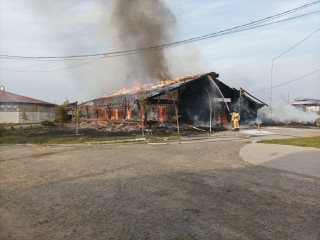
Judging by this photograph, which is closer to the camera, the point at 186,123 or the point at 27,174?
the point at 27,174

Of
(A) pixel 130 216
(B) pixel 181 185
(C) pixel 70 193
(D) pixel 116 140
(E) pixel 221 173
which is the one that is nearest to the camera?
(A) pixel 130 216

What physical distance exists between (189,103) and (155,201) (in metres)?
23.1

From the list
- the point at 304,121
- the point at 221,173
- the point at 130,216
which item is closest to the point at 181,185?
the point at 221,173

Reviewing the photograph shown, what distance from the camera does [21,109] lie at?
45.8 metres

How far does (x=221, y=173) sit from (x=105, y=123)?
26015mm

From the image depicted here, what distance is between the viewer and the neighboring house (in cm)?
4456

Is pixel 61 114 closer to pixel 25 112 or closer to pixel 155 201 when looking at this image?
pixel 25 112

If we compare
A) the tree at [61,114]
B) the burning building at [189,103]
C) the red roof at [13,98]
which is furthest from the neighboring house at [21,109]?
the burning building at [189,103]

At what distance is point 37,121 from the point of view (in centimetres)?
4769

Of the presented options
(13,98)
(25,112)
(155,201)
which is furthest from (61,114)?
(155,201)

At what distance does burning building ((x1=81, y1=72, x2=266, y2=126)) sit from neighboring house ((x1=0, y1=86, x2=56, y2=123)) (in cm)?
1688

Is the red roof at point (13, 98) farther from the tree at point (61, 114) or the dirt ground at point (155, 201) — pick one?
the dirt ground at point (155, 201)

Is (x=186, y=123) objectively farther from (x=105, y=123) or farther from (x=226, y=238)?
(x=226, y=238)

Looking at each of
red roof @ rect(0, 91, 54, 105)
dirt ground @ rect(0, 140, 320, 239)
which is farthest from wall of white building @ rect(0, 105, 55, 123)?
dirt ground @ rect(0, 140, 320, 239)
